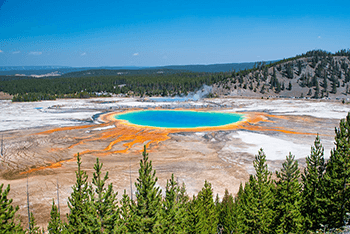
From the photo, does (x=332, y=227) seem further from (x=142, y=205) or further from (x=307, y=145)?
(x=307, y=145)

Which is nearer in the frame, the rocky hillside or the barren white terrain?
the barren white terrain

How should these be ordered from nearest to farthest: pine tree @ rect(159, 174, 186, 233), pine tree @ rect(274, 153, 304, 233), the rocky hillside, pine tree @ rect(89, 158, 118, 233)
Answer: pine tree @ rect(89, 158, 118, 233) < pine tree @ rect(159, 174, 186, 233) < pine tree @ rect(274, 153, 304, 233) < the rocky hillside

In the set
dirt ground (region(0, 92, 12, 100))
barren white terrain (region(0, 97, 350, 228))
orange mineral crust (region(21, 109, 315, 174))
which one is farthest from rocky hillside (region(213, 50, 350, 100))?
dirt ground (region(0, 92, 12, 100))

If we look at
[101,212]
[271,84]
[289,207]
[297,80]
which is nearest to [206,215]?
[289,207]

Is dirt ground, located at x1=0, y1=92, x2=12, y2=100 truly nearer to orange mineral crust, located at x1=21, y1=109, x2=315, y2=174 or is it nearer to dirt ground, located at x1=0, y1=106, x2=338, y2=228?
orange mineral crust, located at x1=21, y1=109, x2=315, y2=174

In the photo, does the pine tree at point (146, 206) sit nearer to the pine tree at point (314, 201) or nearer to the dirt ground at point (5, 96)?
the pine tree at point (314, 201)

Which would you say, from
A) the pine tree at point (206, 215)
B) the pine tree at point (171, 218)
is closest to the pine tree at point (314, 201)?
the pine tree at point (206, 215)

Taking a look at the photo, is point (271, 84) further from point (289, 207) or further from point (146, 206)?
point (146, 206)
